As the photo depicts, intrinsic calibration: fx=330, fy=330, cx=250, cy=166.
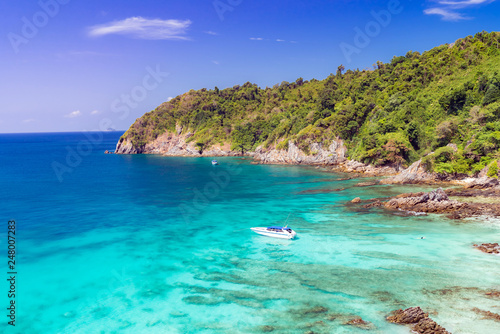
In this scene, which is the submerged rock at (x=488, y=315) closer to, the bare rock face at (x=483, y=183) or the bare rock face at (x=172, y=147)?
the bare rock face at (x=483, y=183)

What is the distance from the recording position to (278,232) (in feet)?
130

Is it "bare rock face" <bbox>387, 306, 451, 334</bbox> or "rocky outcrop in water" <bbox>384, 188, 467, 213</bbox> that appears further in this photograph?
"rocky outcrop in water" <bbox>384, 188, 467, 213</bbox>

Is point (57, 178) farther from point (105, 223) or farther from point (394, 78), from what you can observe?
point (394, 78)

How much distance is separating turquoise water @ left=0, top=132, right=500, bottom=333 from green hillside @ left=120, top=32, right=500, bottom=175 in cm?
2563

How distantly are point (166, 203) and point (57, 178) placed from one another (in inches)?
1907

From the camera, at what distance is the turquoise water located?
23.6 metres

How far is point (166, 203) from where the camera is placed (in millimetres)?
61625

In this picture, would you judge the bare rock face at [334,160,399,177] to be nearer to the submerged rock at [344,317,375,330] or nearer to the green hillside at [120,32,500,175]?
the green hillside at [120,32,500,175]

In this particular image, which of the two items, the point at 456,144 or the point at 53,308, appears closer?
the point at 53,308

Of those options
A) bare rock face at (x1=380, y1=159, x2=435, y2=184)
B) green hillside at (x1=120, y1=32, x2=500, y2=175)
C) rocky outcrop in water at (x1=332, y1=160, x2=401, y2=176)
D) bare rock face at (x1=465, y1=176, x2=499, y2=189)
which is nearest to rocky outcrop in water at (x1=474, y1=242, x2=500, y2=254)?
bare rock face at (x1=465, y1=176, x2=499, y2=189)

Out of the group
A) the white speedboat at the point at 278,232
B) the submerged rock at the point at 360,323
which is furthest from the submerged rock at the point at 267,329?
the white speedboat at the point at 278,232

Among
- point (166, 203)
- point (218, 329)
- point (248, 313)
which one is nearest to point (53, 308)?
point (218, 329)

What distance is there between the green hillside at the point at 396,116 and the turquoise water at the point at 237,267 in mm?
25633

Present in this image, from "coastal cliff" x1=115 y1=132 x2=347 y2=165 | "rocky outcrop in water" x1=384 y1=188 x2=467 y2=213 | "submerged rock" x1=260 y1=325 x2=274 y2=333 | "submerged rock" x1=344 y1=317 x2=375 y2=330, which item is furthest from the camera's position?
"coastal cliff" x1=115 y1=132 x2=347 y2=165
